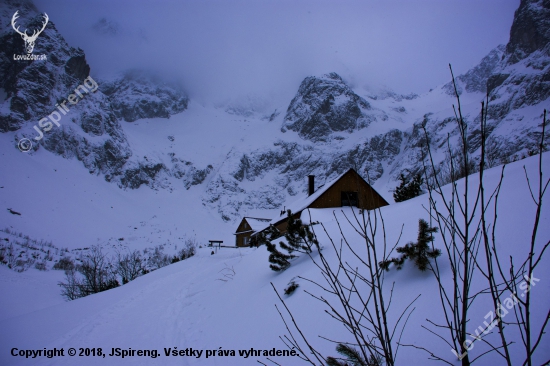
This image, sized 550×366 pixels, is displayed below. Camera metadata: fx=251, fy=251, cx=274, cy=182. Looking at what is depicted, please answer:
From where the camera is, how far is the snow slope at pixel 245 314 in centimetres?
237

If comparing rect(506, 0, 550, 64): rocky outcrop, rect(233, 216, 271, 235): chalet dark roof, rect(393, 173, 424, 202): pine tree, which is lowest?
rect(233, 216, 271, 235): chalet dark roof

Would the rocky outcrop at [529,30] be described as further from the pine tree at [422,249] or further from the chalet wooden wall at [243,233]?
the pine tree at [422,249]

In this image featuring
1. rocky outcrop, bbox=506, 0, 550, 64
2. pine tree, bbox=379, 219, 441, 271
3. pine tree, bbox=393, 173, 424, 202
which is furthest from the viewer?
rocky outcrop, bbox=506, 0, 550, 64

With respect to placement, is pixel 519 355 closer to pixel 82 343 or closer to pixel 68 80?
pixel 82 343

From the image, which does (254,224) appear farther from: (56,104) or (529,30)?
(529,30)

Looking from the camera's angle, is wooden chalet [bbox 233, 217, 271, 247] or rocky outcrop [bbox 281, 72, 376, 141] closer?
wooden chalet [bbox 233, 217, 271, 247]

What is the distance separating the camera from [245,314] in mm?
4660

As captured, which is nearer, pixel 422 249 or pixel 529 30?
pixel 422 249

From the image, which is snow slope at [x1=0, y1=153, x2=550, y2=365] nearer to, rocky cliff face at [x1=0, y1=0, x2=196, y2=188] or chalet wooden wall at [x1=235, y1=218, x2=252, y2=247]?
chalet wooden wall at [x1=235, y1=218, x2=252, y2=247]

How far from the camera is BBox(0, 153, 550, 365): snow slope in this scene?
7.78 feet

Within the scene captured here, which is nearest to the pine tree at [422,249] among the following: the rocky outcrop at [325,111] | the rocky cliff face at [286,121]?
the rocky cliff face at [286,121]

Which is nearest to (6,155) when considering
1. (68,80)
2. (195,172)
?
(68,80)

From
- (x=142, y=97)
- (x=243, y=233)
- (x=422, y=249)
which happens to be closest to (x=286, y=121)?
(x=142, y=97)

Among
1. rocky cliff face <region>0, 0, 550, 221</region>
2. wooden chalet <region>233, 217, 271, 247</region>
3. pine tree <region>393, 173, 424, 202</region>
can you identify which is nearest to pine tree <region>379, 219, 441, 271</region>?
pine tree <region>393, 173, 424, 202</region>
